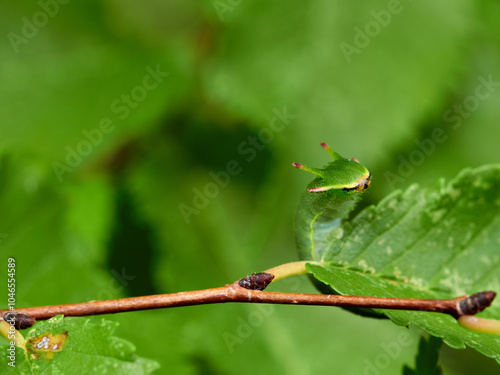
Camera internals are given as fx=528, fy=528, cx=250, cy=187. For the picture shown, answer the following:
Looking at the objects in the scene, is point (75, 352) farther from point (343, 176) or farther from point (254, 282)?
point (343, 176)

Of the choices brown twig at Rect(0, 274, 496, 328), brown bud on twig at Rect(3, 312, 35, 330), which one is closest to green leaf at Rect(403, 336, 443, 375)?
brown twig at Rect(0, 274, 496, 328)

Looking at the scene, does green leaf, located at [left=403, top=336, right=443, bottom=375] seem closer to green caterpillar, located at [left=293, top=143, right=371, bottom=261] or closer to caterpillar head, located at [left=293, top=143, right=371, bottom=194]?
green caterpillar, located at [left=293, top=143, right=371, bottom=261]

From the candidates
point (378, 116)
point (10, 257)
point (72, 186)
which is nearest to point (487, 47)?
point (378, 116)

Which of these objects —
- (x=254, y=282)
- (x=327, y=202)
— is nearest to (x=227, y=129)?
(x=327, y=202)

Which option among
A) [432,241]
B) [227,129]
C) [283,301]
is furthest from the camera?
[227,129]

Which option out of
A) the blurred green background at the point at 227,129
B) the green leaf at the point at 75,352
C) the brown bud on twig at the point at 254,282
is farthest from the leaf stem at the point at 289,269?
the blurred green background at the point at 227,129

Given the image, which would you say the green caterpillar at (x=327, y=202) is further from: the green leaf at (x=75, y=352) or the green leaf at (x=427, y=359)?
the green leaf at (x=75, y=352)
